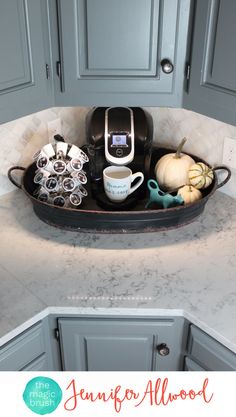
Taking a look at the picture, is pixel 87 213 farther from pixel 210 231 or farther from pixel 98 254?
pixel 210 231

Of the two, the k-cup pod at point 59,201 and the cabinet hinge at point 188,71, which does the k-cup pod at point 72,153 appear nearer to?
the k-cup pod at point 59,201

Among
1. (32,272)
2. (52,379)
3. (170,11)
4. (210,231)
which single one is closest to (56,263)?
(32,272)

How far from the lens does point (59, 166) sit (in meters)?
1.53

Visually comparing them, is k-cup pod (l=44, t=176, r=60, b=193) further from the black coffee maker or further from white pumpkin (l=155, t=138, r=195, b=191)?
white pumpkin (l=155, t=138, r=195, b=191)

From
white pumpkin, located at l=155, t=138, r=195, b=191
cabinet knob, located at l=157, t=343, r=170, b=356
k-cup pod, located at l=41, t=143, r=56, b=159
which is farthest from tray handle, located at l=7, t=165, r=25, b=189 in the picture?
cabinet knob, located at l=157, t=343, r=170, b=356

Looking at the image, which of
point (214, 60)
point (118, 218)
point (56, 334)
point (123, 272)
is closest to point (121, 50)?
point (214, 60)

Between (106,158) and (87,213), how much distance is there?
0.76 feet

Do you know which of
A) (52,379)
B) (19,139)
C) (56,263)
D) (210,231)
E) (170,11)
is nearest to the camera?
(52,379)

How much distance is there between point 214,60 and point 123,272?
608mm

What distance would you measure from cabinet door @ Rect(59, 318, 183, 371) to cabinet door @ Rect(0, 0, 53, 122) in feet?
1.94

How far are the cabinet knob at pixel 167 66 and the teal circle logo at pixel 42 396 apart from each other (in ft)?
2.79

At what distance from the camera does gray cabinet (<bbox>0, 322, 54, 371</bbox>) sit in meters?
1.25

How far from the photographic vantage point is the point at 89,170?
5.74ft

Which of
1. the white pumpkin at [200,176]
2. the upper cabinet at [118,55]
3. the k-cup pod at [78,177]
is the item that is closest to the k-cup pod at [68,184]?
the k-cup pod at [78,177]
